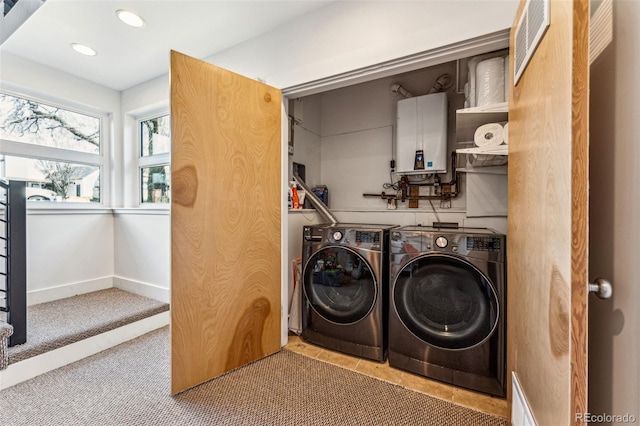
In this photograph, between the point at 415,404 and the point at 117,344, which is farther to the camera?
the point at 117,344

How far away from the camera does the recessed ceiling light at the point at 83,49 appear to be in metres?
2.22

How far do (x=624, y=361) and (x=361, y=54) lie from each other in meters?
1.75

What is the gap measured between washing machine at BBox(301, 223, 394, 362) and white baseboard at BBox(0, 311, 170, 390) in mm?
1368

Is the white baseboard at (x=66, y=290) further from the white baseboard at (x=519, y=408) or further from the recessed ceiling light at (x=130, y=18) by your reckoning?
the white baseboard at (x=519, y=408)

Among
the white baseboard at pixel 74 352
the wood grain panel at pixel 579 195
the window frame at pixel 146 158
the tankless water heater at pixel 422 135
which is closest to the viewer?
the wood grain panel at pixel 579 195

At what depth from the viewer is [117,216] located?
3.00 meters

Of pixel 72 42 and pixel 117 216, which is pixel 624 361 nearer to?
pixel 72 42

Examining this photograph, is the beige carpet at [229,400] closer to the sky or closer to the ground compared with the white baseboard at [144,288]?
closer to the ground

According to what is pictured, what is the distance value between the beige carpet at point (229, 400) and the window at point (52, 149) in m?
1.71


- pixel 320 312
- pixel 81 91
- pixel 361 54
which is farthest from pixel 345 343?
pixel 81 91

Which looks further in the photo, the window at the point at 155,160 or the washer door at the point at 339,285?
the window at the point at 155,160

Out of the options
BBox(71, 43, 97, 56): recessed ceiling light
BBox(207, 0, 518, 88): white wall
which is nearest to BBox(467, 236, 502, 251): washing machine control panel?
BBox(207, 0, 518, 88): white wall

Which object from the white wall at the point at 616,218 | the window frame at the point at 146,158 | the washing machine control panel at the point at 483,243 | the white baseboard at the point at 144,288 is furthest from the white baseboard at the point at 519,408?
the window frame at the point at 146,158

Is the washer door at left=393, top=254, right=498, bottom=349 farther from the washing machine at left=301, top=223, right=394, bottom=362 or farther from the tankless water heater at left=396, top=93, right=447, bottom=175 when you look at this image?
the tankless water heater at left=396, top=93, right=447, bottom=175
